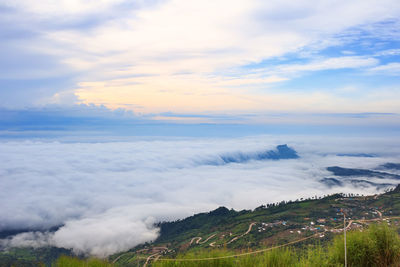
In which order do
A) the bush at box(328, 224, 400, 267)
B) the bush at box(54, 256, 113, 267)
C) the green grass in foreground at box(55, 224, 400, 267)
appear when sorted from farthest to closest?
the bush at box(328, 224, 400, 267) < the green grass in foreground at box(55, 224, 400, 267) < the bush at box(54, 256, 113, 267)

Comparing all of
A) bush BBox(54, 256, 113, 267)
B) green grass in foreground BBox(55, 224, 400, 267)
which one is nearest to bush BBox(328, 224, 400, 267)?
green grass in foreground BBox(55, 224, 400, 267)

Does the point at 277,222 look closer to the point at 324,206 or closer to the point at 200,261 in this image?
the point at 324,206

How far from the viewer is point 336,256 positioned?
30.7 ft

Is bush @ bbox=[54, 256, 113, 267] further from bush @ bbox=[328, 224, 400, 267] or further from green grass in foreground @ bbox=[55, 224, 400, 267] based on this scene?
bush @ bbox=[328, 224, 400, 267]

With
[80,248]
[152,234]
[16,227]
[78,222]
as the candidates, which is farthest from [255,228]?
[16,227]

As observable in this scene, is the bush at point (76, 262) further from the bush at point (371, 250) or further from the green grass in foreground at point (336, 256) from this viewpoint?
the bush at point (371, 250)

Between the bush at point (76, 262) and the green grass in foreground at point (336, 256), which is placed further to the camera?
the green grass in foreground at point (336, 256)

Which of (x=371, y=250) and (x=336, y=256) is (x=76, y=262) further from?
(x=371, y=250)

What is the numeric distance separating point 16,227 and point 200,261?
715 feet

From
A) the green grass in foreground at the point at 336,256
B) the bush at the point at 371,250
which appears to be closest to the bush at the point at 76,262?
the green grass in foreground at the point at 336,256

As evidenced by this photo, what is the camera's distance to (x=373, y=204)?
7944 cm

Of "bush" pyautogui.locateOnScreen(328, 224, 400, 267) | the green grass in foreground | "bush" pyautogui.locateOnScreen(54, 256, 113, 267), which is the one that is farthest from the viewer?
"bush" pyautogui.locateOnScreen(328, 224, 400, 267)

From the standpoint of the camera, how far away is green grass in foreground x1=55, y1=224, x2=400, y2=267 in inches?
346

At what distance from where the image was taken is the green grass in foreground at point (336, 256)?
8.80 metres
